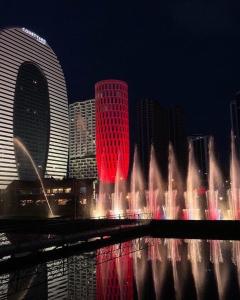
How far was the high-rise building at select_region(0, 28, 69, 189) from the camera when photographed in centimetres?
11175

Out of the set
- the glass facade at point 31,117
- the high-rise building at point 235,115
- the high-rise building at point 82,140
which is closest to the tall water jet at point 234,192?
the high-rise building at point 235,115

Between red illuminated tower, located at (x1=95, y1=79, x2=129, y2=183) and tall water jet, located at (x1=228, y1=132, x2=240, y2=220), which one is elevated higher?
red illuminated tower, located at (x1=95, y1=79, x2=129, y2=183)

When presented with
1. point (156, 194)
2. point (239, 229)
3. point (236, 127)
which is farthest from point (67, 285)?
point (236, 127)

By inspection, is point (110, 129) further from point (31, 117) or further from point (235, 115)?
point (31, 117)

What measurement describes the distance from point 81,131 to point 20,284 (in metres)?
169

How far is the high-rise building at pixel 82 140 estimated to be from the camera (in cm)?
16826

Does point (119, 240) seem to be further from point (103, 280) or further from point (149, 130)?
point (149, 130)

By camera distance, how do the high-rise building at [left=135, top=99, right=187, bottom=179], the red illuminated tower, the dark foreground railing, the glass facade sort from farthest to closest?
1. the high-rise building at [left=135, top=99, right=187, bottom=179]
2. the glass facade
3. the red illuminated tower
4. the dark foreground railing

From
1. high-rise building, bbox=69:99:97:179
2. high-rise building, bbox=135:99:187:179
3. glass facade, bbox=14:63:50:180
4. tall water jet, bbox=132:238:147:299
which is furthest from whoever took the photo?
high-rise building, bbox=69:99:97:179

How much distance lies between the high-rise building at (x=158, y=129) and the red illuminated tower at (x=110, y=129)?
3399 cm

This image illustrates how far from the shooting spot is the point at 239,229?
2317 centimetres

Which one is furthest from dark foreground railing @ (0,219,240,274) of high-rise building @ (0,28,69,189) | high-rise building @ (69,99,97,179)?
high-rise building @ (69,99,97,179)

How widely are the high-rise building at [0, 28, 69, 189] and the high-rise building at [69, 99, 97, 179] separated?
29554mm

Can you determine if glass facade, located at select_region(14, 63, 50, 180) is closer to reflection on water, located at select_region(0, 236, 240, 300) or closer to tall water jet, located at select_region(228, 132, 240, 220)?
tall water jet, located at select_region(228, 132, 240, 220)
